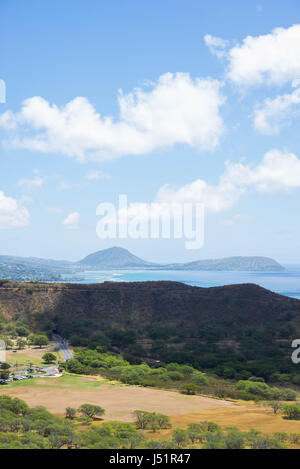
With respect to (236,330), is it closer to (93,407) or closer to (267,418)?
(267,418)

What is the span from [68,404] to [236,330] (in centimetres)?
5188

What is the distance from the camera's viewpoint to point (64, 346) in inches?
3054

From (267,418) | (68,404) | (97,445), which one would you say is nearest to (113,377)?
(68,404)

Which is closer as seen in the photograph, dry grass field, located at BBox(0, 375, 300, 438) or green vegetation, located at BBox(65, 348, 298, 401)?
dry grass field, located at BBox(0, 375, 300, 438)

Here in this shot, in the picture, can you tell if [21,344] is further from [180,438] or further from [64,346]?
[180,438]

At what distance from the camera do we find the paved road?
69.8 meters

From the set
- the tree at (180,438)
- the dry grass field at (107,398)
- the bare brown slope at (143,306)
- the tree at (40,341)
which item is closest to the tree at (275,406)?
the dry grass field at (107,398)

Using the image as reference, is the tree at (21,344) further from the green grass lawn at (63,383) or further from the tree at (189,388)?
the tree at (189,388)

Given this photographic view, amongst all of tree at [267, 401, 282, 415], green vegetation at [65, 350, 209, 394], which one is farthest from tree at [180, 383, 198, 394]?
tree at [267, 401, 282, 415]

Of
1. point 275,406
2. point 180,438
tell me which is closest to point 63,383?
point 275,406

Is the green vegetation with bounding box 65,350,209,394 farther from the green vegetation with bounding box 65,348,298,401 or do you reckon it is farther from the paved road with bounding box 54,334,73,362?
the paved road with bounding box 54,334,73,362
